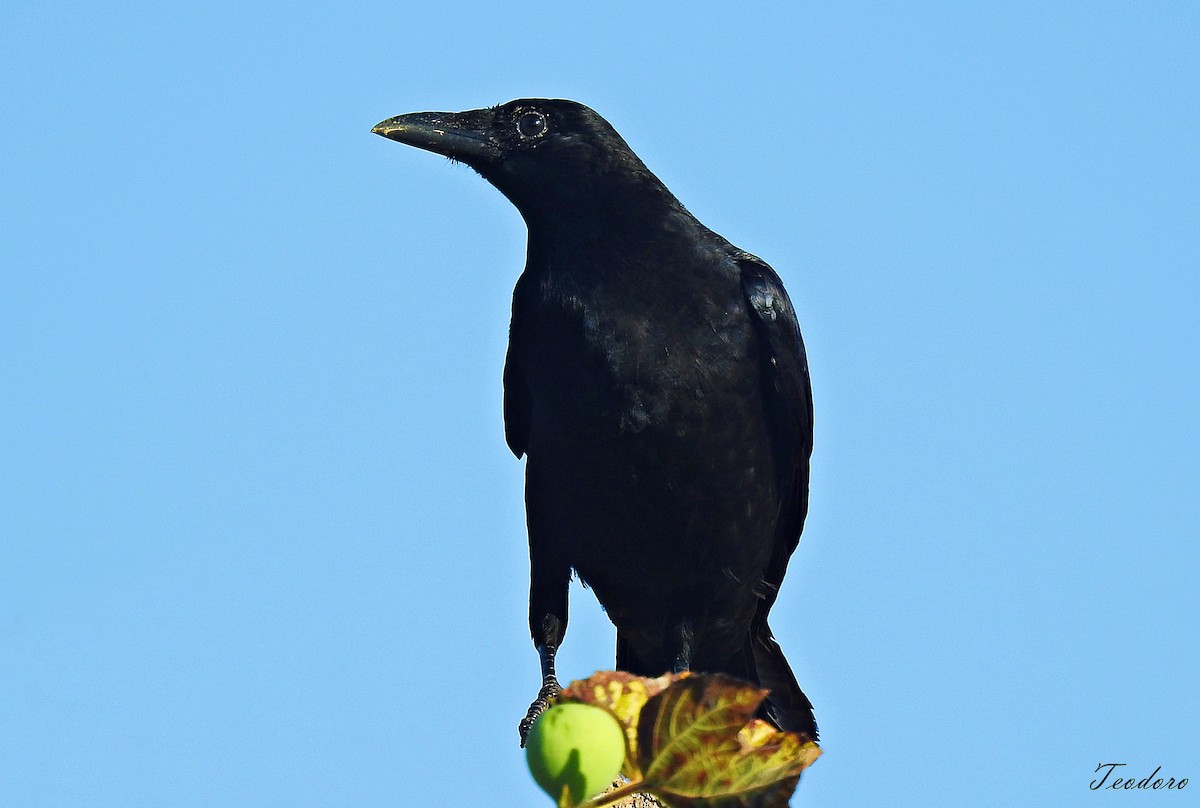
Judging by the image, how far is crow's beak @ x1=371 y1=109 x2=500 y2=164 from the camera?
19.3 ft

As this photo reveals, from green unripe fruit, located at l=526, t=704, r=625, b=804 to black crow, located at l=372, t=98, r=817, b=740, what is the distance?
4364mm

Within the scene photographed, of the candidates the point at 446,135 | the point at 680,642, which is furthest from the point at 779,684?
the point at 446,135

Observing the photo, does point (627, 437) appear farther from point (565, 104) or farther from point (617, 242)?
point (565, 104)

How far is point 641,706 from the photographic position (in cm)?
88

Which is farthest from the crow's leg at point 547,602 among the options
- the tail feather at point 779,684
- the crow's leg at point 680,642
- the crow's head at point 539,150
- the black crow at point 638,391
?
the crow's head at point 539,150

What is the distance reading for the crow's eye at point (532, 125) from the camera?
591 cm

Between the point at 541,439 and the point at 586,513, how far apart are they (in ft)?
1.20

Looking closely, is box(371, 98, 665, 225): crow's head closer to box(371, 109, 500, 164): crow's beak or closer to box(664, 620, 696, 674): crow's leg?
box(371, 109, 500, 164): crow's beak

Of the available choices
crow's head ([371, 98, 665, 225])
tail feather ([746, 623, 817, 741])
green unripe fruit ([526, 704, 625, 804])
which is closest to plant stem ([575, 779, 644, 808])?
green unripe fruit ([526, 704, 625, 804])

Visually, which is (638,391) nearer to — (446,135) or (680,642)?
(680,642)

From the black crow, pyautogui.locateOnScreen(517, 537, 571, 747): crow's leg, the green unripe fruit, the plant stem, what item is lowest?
the plant stem

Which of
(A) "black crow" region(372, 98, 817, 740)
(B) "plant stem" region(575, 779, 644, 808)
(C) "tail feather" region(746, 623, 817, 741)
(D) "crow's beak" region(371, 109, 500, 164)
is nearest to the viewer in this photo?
(B) "plant stem" region(575, 779, 644, 808)

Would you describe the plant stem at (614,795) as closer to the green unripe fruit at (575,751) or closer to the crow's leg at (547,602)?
the green unripe fruit at (575,751)

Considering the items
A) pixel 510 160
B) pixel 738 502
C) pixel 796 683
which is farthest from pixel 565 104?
pixel 796 683
